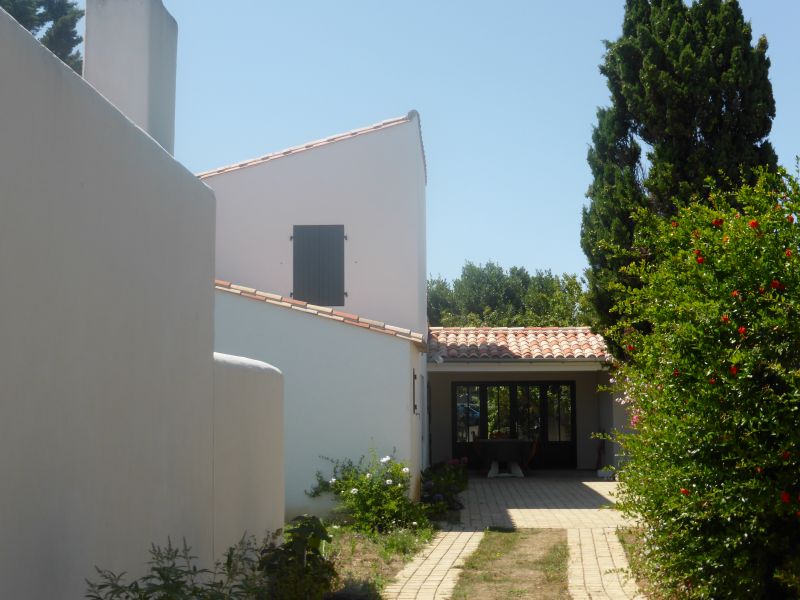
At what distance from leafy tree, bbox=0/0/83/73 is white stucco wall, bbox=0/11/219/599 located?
19.2 metres

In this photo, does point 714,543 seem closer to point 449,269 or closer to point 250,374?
point 250,374

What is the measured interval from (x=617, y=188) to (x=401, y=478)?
7206mm

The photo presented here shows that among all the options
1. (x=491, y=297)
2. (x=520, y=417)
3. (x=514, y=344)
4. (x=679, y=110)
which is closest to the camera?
(x=679, y=110)

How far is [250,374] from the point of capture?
7.67 meters

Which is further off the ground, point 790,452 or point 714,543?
point 790,452

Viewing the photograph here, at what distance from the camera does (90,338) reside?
170 inches

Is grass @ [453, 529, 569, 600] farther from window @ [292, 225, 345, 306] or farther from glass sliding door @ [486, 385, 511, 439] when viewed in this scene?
glass sliding door @ [486, 385, 511, 439]

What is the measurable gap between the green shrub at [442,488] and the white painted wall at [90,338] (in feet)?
26.2

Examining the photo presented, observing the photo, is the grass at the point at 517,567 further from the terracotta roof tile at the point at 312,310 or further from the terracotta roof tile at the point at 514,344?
the terracotta roof tile at the point at 514,344

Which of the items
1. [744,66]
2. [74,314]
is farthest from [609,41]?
[74,314]

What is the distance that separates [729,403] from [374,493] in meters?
6.93

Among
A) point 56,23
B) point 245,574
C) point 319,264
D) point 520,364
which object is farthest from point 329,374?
point 56,23

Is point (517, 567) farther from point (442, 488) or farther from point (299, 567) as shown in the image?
point (442, 488)

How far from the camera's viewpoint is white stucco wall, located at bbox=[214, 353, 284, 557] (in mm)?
6746
